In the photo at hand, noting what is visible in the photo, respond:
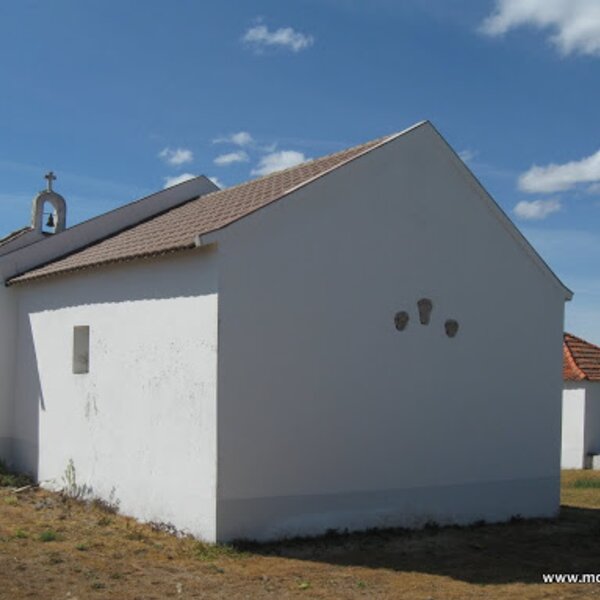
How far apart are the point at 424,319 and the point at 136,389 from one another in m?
4.34

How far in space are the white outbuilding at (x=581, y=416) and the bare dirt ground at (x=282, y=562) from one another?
434 inches

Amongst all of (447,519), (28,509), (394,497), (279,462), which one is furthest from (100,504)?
(447,519)

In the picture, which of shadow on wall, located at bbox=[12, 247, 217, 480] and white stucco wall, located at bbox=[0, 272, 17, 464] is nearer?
shadow on wall, located at bbox=[12, 247, 217, 480]

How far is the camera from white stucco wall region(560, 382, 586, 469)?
23.1 meters

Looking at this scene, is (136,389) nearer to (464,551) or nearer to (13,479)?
(13,479)

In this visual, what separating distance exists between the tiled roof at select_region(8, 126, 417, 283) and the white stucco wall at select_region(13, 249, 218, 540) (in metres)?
0.24

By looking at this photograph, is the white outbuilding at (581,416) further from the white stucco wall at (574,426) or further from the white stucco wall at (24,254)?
the white stucco wall at (24,254)

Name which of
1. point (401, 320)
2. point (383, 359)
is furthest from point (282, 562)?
point (401, 320)

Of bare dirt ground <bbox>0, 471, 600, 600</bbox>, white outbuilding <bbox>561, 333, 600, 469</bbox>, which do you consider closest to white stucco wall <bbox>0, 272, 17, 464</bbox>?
bare dirt ground <bbox>0, 471, 600, 600</bbox>

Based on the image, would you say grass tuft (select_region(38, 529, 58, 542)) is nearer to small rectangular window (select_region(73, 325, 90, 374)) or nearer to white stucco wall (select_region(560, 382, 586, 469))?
small rectangular window (select_region(73, 325, 90, 374))

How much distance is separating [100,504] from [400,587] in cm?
557

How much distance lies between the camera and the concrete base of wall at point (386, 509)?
404 inches

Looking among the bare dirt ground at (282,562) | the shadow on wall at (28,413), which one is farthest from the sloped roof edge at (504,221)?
the shadow on wall at (28,413)

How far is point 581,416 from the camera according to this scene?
→ 23.2m
